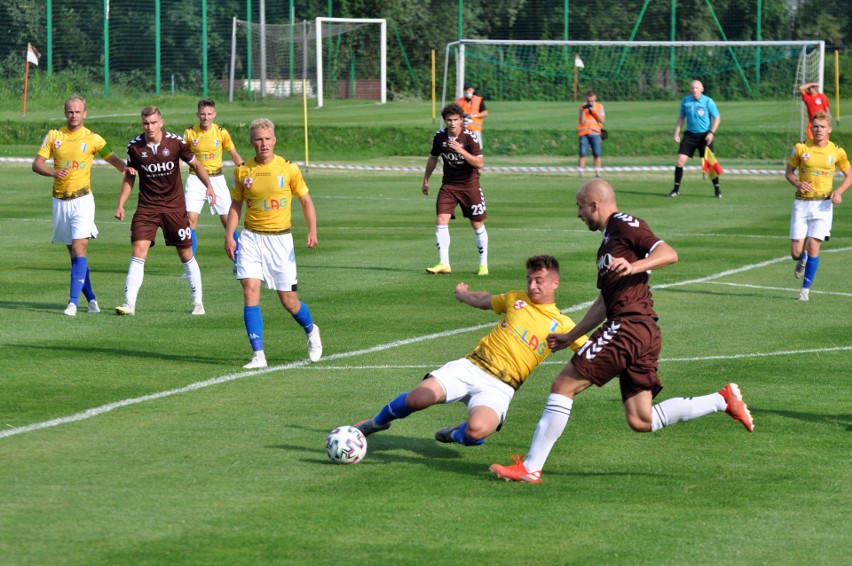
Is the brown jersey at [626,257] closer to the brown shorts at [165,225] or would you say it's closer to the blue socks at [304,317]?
the blue socks at [304,317]

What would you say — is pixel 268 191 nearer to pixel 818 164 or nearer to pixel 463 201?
pixel 463 201

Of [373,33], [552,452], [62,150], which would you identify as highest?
[373,33]

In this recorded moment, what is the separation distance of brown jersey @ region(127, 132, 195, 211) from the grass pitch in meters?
1.45

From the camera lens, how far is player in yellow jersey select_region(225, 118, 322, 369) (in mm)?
12922

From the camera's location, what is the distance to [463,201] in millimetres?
20328

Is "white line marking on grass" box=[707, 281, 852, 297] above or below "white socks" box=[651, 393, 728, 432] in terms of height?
below

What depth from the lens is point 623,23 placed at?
64.6 m

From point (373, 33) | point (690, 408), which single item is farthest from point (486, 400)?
point (373, 33)

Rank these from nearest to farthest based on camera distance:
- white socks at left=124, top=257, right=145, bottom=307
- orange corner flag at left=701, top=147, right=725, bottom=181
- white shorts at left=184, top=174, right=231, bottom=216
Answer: white socks at left=124, top=257, right=145, bottom=307 < white shorts at left=184, top=174, right=231, bottom=216 < orange corner flag at left=701, top=147, right=725, bottom=181

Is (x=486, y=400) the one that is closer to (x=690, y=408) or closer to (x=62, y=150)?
(x=690, y=408)

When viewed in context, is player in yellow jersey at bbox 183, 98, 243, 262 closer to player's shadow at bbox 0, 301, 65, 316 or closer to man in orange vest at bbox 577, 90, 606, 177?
player's shadow at bbox 0, 301, 65, 316

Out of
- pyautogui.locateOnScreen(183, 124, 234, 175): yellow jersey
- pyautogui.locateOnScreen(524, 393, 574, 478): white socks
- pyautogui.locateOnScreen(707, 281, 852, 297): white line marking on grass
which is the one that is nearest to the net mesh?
pyautogui.locateOnScreen(183, 124, 234, 175): yellow jersey

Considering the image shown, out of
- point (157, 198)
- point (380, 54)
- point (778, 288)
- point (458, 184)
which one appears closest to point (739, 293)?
point (778, 288)

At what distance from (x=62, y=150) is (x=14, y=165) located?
77.6 ft
